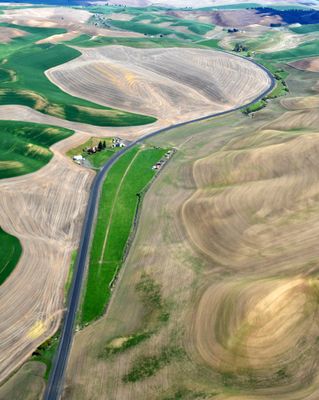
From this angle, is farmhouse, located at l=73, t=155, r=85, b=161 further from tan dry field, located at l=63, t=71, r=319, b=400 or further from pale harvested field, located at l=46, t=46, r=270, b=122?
pale harvested field, located at l=46, t=46, r=270, b=122

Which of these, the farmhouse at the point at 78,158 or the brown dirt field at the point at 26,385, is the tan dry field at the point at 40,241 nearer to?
the brown dirt field at the point at 26,385

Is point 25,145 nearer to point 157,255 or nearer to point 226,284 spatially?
point 157,255

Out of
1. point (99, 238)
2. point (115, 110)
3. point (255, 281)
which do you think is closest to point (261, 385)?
point (255, 281)

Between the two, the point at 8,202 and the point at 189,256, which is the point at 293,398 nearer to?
the point at 189,256

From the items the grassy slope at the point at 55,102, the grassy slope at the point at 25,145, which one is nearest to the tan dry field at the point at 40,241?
the grassy slope at the point at 25,145

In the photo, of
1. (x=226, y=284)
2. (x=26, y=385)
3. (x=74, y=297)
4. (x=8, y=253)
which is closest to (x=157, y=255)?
(x=226, y=284)

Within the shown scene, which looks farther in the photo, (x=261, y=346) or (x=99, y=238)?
(x=99, y=238)

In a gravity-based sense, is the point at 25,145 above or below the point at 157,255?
above
